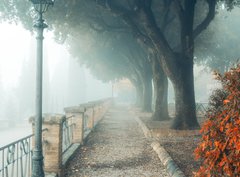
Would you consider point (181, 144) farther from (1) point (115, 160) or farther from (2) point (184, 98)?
(2) point (184, 98)

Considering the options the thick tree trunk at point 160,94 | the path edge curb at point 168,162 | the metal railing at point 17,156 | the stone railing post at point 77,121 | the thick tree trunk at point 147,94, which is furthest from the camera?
the thick tree trunk at point 147,94

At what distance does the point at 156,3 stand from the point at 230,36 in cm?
1891

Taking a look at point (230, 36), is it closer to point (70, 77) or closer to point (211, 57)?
point (211, 57)

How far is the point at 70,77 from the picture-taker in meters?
98.7

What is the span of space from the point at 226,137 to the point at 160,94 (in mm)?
15731

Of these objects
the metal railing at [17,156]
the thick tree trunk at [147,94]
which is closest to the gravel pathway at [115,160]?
the metal railing at [17,156]

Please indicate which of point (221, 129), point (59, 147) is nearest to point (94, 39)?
point (59, 147)

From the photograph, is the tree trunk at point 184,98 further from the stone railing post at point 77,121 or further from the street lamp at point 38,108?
the street lamp at point 38,108

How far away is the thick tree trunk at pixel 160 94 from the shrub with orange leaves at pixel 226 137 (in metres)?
15.0

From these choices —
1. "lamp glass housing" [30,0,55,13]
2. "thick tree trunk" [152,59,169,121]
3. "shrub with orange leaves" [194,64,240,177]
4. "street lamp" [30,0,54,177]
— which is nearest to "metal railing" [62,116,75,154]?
"street lamp" [30,0,54,177]

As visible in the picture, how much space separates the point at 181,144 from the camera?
1112 centimetres

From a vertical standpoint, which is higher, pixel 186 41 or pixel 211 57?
pixel 211 57

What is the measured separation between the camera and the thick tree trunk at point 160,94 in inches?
758

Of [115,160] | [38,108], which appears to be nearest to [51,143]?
[38,108]
